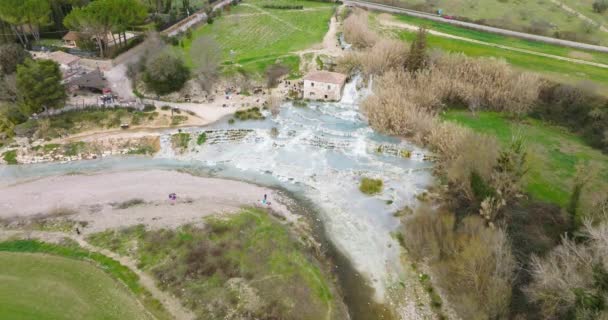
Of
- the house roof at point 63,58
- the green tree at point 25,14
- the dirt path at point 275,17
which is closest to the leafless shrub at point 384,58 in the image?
the dirt path at point 275,17

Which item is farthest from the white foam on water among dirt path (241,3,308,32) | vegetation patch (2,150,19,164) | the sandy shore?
dirt path (241,3,308,32)

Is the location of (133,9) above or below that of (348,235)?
above

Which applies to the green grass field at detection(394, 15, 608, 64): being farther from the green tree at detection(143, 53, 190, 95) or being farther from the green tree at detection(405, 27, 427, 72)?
the green tree at detection(143, 53, 190, 95)

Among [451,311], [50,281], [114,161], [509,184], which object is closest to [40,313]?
[50,281]

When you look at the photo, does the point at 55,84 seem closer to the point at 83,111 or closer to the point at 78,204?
the point at 83,111

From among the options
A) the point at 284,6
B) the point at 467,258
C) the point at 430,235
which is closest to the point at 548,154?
the point at 430,235

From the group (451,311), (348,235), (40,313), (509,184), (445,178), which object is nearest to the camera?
(40,313)
